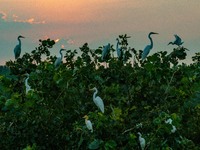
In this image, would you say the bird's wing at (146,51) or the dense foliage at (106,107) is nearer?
the dense foliage at (106,107)

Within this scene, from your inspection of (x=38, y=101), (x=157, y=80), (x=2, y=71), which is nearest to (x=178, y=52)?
(x=157, y=80)

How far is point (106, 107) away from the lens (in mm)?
11086

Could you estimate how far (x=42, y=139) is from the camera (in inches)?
360

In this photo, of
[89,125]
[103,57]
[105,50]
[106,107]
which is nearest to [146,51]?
[105,50]

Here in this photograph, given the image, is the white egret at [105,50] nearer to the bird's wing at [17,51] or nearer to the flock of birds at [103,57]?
the flock of birds at [103,57]

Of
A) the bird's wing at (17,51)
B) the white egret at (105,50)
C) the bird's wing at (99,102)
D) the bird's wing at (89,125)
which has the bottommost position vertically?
the bird's wing at (17,51)

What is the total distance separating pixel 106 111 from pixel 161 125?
2.13 m

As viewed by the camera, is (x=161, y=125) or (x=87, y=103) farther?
(x=87, y=103)

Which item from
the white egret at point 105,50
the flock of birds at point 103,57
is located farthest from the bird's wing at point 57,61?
the white egret at point 105,50

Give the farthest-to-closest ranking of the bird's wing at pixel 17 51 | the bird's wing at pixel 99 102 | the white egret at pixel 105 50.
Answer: the bird's wing at pixel 17 51 → the white egret at pixel 105 50 → the bird's wing at pixel 99 102

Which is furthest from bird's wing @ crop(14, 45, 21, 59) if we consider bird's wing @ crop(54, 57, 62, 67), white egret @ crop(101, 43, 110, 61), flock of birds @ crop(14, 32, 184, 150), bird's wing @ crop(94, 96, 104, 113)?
bird's wing @ crop(94, 96, 104, 113)

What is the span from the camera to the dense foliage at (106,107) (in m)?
8.80

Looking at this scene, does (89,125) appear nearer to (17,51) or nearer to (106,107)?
(106,107)

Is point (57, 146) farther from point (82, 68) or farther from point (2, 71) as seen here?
point (2, 71)
